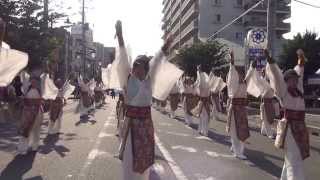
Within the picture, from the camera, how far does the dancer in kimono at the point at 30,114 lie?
13.8 m

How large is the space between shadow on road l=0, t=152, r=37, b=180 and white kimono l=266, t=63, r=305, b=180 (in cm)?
442

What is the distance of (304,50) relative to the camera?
63469 millimetres

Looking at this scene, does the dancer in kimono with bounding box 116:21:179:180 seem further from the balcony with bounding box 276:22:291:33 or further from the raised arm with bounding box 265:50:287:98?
the balcony with bounding box 276:22:291:33

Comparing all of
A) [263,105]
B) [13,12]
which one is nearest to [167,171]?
[263,105]

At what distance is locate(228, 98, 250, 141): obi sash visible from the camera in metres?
14.0

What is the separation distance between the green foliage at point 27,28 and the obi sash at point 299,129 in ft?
74.3

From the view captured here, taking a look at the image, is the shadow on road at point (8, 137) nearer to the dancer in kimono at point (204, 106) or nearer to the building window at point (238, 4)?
the dancer in kimono at point (204, 106)

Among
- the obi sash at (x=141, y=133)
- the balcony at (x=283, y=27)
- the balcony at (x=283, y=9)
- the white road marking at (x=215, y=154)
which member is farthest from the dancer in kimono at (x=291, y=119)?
the balcony at (x=283, y=9)

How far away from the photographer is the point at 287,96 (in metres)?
9.77

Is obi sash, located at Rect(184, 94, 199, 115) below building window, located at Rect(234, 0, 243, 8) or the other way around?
below

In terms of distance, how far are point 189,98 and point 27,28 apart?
35.2ft

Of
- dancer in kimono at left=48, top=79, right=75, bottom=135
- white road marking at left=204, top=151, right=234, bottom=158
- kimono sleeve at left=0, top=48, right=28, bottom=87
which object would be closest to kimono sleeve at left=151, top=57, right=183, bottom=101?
kimono sleeve at left=0, top=48, right=28, bottom=87

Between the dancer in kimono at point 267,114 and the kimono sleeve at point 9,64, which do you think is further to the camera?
the dancer in kimono at point 267,114

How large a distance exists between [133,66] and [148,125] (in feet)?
2.61
